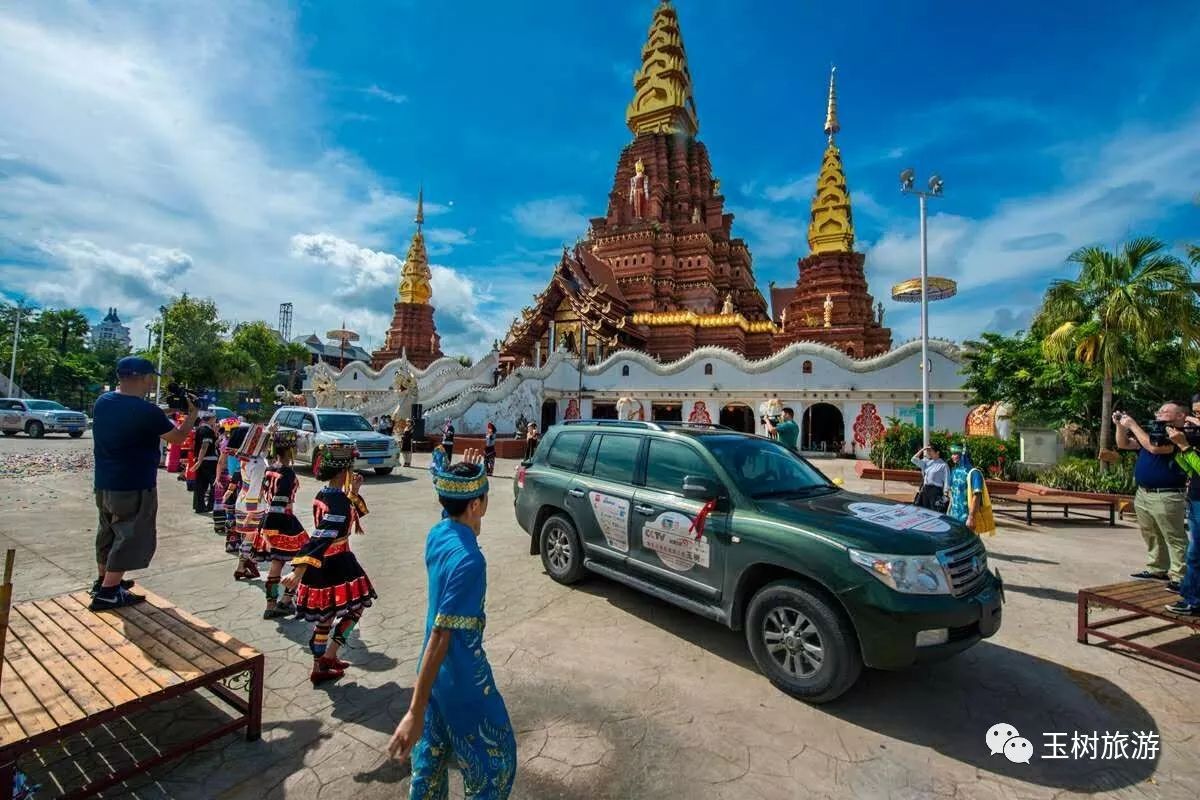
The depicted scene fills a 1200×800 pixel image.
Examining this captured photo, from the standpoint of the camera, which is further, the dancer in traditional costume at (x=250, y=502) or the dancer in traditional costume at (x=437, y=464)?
the dancer in traditional costume at (x=250, y=502)

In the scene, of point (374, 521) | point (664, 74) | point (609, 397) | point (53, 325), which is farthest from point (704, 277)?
point (53, 325)

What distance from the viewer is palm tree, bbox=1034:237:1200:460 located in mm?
12102

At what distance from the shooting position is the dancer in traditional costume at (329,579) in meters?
3.38

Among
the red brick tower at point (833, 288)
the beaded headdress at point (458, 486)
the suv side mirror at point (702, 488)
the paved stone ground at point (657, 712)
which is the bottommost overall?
the paved stone ground at point (657, 712)

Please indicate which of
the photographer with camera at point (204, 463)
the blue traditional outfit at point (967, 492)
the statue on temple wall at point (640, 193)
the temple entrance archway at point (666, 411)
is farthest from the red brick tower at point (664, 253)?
the blue traditional outfit at point (967, 492)

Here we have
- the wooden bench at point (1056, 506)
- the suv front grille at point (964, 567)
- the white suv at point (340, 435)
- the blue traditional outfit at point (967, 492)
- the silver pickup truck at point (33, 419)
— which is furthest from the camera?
the silver pickup truck at point (33, 419)

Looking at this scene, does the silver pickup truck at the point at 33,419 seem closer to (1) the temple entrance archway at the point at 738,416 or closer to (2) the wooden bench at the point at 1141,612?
(1) the temple entrance archway at the point at 738,416

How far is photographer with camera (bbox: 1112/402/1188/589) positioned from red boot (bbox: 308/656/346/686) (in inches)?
281

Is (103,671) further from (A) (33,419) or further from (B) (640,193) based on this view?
(B) (640,193)

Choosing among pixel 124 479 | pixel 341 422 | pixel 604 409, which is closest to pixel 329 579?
pixel 124 479

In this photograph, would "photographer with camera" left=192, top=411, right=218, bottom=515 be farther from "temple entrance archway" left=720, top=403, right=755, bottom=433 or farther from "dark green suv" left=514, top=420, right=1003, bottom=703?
"temple entrance archway" left=720, top=403, right=755, bottom=433

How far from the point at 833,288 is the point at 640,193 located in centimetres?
1453

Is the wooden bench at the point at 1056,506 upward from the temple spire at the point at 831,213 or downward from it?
downward

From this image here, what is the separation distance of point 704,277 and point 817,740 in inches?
1245
